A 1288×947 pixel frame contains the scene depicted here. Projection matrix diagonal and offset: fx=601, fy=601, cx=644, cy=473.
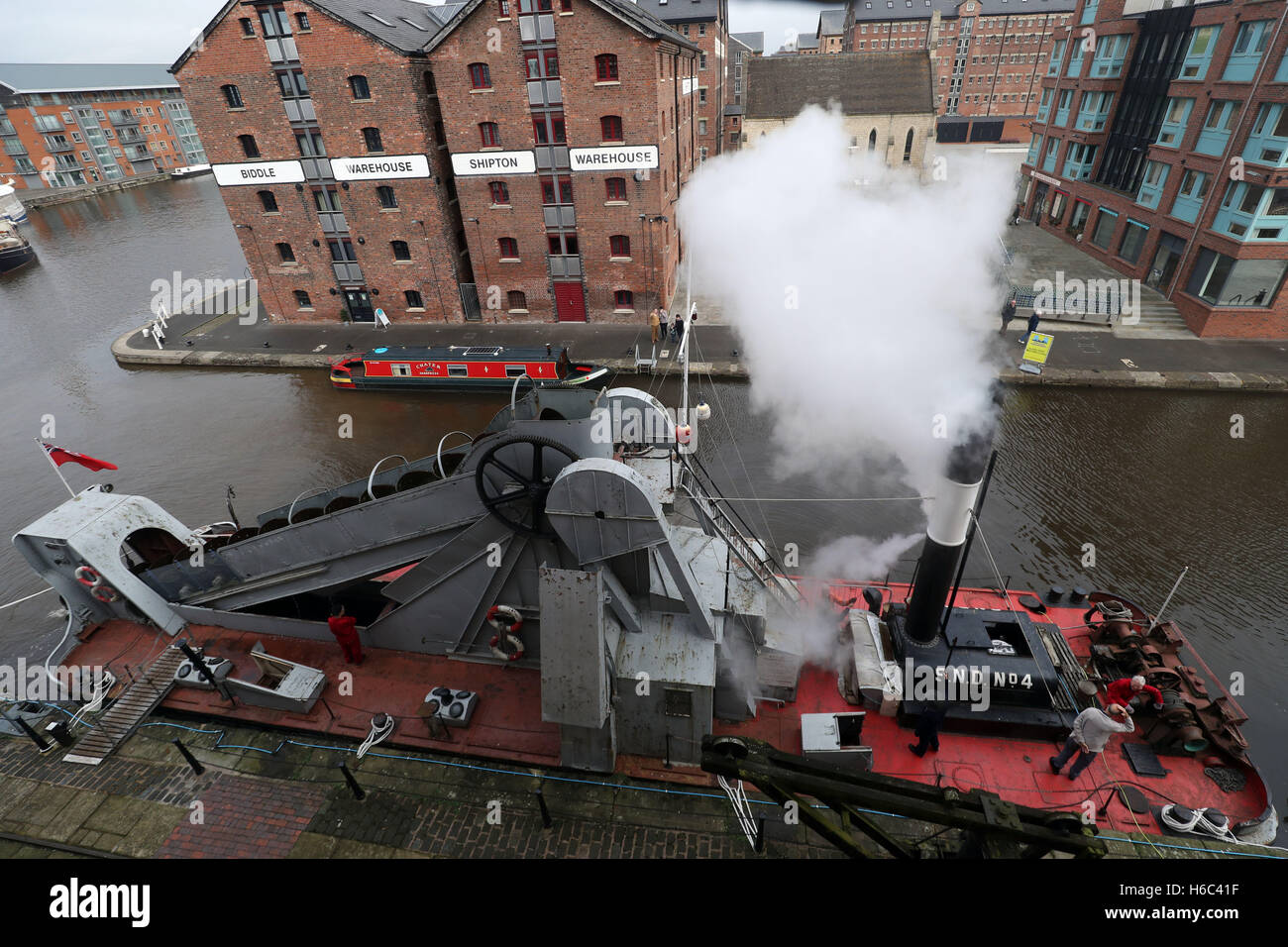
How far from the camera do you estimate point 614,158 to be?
87.7 ft

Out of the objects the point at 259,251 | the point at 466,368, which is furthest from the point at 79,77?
the point at 466,368

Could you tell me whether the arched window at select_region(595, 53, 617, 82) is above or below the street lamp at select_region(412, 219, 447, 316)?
above

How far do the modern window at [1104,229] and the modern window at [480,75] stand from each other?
115 ft

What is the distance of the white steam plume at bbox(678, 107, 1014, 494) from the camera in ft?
49.2

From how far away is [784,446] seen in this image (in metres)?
20.8

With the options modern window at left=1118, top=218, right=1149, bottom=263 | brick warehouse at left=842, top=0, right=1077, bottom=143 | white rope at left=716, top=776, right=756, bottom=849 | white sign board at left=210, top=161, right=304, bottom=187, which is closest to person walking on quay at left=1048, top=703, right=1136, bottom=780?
white rope at left=716, top=776, right=756, bottom=849

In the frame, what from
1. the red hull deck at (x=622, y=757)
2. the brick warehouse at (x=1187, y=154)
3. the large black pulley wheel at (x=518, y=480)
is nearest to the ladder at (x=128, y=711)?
the red hull deck at (x=622, y=757)

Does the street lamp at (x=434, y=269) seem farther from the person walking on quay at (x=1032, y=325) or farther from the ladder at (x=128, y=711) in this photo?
the person walking on quay at (x=1032, y=325)

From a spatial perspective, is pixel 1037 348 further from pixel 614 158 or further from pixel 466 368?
pixel 466 368

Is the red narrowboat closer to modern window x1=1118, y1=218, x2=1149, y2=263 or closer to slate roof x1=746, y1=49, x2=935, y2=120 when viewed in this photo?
modern window x1=1118, y1=218, x2=1149, y2=263

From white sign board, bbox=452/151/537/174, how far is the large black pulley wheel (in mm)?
22463

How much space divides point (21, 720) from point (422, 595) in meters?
7.72

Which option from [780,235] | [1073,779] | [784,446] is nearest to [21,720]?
[1073,779]

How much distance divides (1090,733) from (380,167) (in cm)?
3261
